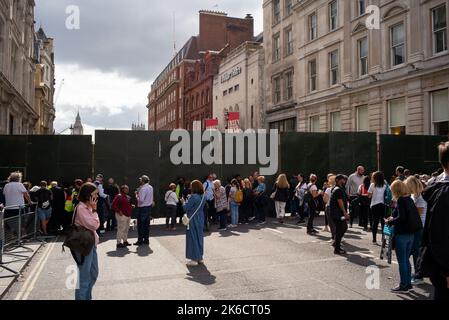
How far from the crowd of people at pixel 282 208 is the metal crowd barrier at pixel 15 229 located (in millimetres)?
401

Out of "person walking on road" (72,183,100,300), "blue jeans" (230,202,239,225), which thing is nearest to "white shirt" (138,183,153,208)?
"blue jeans" (230,202,239,225)

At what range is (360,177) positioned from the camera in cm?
1516

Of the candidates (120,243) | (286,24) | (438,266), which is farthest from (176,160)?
(286,24)

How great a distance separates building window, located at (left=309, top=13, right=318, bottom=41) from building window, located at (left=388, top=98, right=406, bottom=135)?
9718 mm

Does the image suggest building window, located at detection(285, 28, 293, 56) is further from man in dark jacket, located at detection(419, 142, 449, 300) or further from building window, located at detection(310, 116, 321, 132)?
man in dark jacket, located at detection(419, 142, 449, 300)

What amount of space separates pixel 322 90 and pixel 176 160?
16.6 m

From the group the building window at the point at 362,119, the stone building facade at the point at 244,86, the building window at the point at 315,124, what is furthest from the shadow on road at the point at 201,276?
Result: the stone building facade at the point at 244,86

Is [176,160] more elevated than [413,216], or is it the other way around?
[176,160]

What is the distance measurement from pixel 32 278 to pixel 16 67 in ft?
93.8

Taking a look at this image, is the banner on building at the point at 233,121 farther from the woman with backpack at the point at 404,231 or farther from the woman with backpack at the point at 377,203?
the woman with backpack at the point at 404,231

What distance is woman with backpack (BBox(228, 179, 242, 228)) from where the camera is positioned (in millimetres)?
15258

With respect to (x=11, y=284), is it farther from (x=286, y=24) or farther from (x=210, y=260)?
(x=286, y=24)

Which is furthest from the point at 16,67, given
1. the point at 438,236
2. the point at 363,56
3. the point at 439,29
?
the point at 438,236

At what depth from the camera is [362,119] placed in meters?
26.8
